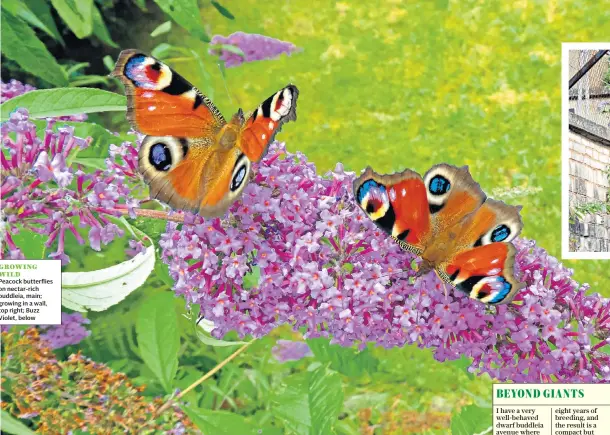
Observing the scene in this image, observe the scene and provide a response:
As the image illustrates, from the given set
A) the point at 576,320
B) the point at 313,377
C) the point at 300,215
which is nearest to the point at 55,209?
the point at 300,215

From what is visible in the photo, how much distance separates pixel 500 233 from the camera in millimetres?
1564

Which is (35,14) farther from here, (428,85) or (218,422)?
(218,422)

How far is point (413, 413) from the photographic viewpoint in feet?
6.82

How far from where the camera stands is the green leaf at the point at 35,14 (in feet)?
6.42

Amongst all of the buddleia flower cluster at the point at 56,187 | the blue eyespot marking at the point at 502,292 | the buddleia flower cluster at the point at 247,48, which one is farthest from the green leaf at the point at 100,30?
the blue eyespot marking at the point at 502,292

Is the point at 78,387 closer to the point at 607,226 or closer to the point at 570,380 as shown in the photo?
the point at 570,380

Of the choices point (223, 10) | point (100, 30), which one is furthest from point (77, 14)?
point (223, 10)

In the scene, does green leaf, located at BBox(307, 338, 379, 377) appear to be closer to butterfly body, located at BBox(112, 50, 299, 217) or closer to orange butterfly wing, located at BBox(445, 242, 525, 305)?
orange butterfly wing, located at BBox(445, 242, 525, 305)

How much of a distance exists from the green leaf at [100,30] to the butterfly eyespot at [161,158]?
74cm

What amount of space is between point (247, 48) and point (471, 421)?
1.38 m

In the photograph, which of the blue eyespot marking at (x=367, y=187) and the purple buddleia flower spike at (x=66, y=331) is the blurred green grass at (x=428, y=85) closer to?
the blue eyespot marking at (x=367, y=187)

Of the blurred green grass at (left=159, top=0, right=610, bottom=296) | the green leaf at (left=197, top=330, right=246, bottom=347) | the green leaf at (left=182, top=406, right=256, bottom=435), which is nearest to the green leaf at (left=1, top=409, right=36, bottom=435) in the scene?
the green leaf at (left=182, top=406, right=256, bottom=435)

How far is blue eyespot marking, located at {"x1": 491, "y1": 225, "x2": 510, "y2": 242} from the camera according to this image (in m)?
1.56

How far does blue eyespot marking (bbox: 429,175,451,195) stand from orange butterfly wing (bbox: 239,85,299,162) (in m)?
0.39
